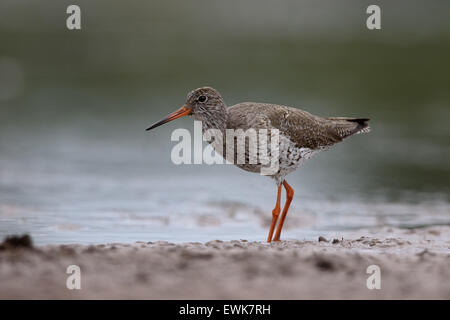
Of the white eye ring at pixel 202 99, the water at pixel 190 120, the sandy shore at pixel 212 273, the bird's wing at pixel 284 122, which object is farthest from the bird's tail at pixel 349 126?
the sandy shore at pixel 212 273

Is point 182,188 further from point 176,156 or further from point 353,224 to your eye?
point 353,224

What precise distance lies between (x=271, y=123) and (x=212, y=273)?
3354 mm

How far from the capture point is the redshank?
847 centimetres

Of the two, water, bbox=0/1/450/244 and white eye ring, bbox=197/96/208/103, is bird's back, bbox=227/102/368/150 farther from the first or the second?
water, bbox=0/1/450/244

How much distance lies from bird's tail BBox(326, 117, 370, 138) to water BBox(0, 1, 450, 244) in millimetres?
1391

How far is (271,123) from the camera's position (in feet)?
27.8

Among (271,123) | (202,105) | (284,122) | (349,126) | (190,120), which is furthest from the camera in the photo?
(190,120)

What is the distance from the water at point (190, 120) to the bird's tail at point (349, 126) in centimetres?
139

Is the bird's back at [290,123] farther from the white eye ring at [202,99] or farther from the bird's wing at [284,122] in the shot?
the white eye ring at [202,99]

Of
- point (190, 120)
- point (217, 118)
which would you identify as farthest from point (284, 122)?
point (190, 120)

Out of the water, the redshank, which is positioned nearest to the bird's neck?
the redshank

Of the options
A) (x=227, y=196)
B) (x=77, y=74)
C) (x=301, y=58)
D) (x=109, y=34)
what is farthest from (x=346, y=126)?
(x=109, y=34)

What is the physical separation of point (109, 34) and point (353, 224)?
65.0ft

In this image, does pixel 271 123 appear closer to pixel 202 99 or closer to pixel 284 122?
pixel 284 122
